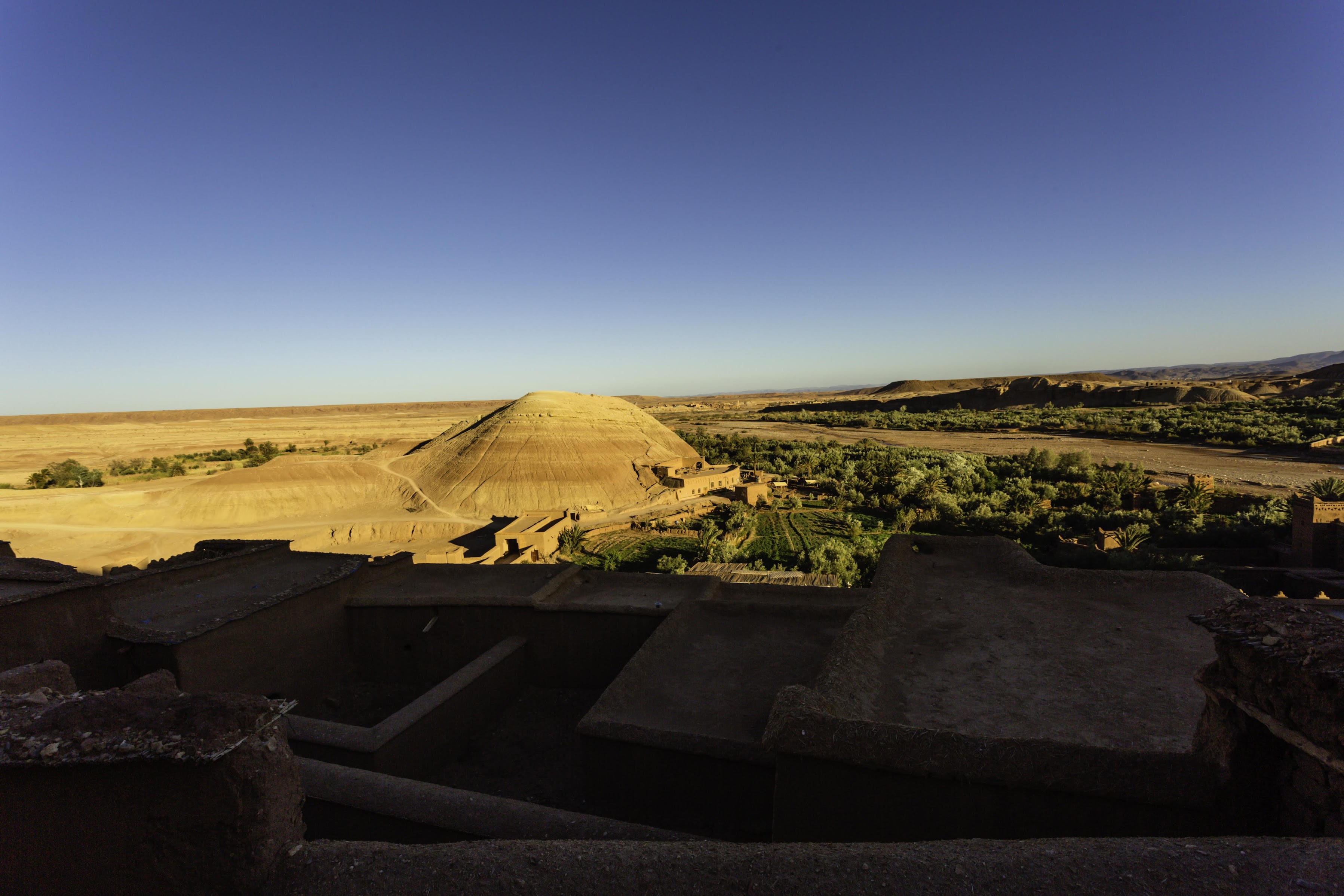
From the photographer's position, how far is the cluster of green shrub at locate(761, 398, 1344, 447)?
37.9 m

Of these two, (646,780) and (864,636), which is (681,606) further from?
(864,636)

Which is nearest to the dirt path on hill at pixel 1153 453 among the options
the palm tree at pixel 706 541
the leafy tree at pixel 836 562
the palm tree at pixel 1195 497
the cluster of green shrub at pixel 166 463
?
the palm tree at pixel 1195 497

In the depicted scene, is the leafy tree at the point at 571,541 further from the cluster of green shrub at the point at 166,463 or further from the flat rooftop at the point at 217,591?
the cluster of green shrub at the point at 166,463

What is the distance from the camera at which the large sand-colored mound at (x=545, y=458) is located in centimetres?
2950

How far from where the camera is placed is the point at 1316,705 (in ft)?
8.10

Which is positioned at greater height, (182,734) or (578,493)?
(182,734)

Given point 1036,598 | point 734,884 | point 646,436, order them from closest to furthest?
point 734,884, point 1036,598, point 646,436

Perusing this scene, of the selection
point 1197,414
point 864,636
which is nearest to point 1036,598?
point 864,636

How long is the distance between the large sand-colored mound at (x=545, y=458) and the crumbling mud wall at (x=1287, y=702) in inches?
1036

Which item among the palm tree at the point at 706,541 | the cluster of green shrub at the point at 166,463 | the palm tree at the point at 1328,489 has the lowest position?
the palm tree at the point at 706,541

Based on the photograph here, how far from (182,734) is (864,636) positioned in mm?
4379

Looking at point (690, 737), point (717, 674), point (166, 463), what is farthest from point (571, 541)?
point (166, 463)

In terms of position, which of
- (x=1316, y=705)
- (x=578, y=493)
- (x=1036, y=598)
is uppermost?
(x=1316, y=705)

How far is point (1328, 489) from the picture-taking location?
19.9 m
